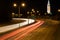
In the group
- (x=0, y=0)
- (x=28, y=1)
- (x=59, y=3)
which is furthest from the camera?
(x=28, y=1)

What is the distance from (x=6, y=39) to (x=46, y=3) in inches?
5663

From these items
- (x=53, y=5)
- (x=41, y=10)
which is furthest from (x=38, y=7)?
(x=53, y=5)

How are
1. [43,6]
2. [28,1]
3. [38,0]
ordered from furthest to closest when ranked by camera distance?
[43,6] → [38,0] → [28,1]

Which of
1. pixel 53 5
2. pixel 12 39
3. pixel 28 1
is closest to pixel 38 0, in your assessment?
pixel 28 1

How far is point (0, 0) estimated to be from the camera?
5506 cm

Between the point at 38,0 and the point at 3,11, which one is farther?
the point at 38,0

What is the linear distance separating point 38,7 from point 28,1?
61.2 feet

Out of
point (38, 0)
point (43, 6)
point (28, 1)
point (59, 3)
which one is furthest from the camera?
point (43, 6)

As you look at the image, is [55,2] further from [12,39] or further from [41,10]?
[12,39]

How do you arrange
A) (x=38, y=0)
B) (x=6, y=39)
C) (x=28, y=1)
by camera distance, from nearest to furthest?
(x=6, y=39) → (x=28, y=1) → (x=38, y=0)

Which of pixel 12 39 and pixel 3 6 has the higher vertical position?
pixel 3 6

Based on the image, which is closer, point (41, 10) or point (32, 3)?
point (32, 3)

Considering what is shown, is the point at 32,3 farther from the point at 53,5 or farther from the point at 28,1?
the point at 53,5

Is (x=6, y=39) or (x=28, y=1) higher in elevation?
(x=28, y=1)
